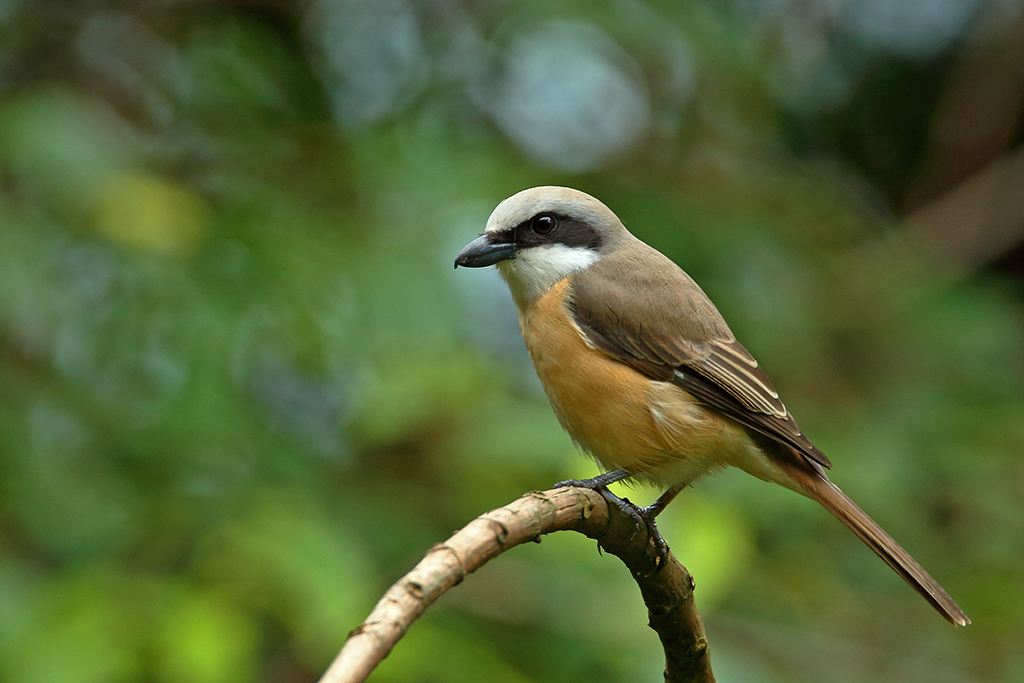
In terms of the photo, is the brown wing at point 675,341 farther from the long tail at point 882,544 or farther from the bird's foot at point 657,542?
the bird's foot at point 657,542

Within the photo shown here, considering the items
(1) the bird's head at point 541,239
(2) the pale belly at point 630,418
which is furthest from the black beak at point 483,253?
(2) the pale belly at point 630,418

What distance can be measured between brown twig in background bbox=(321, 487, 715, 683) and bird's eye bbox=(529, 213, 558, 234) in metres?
1.33

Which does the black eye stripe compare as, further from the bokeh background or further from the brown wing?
the bokeh background

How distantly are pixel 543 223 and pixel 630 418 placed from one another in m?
0.74

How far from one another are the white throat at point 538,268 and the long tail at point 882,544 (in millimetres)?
984

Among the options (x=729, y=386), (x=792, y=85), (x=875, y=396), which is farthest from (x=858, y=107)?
(x=729, y=386)

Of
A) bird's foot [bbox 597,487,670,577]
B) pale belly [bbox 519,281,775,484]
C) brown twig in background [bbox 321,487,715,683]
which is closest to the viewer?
brown twig in background [bbox 321,487,715,683]

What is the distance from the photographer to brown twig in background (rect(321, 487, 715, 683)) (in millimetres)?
1618

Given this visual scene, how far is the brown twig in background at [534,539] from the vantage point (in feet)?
5.31

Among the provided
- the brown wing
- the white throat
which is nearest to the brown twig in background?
the brown wing

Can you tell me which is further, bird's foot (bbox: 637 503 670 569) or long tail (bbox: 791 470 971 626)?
long tail (bbox: 791 470 971 626)

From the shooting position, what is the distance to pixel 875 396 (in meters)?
6.03

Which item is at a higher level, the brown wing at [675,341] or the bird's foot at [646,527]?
the brown wing at [675,341]

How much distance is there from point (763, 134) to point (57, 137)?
13.1ft
